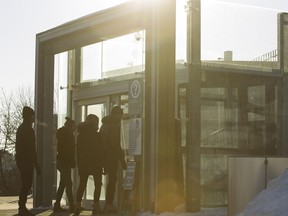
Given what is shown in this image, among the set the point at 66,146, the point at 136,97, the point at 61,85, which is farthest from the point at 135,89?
the point at 61,85

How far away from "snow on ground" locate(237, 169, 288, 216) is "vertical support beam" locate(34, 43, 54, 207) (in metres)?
→ 7.49

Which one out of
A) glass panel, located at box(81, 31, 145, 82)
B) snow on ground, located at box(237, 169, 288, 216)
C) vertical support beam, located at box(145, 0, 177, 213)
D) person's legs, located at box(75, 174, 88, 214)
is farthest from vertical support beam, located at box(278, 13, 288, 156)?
snow on ground, located at box(237, 169, 288, 216)

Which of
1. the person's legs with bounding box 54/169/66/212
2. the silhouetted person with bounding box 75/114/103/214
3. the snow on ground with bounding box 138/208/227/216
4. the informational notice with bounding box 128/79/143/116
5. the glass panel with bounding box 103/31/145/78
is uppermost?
the glass panel with bounding box 103/31/145/78

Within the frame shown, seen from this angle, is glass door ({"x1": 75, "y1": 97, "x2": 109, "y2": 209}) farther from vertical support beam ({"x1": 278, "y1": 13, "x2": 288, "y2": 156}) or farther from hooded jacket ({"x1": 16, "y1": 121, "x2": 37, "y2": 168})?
vertical support beam ({"x1": 278, "y1": 13, "x2": 288, "y2": 156})

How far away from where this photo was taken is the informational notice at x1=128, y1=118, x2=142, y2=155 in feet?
38.0

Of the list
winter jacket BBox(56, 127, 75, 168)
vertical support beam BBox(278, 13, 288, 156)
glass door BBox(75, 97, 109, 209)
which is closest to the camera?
vertical support beam BBox(278, 13, 288, 156)

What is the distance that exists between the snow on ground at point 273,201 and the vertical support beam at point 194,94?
129 inches

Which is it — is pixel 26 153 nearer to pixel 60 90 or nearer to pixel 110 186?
pixel 110 186

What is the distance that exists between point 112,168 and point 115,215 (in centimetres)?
85

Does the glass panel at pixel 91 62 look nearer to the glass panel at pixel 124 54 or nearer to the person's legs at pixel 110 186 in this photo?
the glass panel at pixel 124 54

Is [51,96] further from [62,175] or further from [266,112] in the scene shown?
[266,112]

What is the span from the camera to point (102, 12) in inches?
502

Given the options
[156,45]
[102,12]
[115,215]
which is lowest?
[115,215]

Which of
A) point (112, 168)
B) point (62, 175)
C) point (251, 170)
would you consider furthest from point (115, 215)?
point (251, 170)
